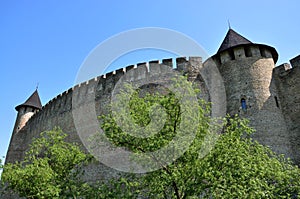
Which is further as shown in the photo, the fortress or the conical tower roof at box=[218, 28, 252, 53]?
the conical tower roof at box=[218, 28, 252, 53]

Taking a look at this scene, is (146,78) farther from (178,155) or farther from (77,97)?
(178,155)

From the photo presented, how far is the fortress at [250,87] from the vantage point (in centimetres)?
1112

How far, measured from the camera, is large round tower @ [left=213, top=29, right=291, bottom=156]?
11.0 metres

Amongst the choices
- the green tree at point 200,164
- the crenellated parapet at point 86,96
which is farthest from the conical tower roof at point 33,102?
the green tree at point 200,164

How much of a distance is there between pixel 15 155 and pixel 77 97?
8.61 metres

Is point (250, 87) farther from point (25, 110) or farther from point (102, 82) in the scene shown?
point (25, 110)

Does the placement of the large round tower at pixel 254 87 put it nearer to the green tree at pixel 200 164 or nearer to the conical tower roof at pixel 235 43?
the conical tower roof at pixel 235 43

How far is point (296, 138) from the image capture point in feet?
36.3

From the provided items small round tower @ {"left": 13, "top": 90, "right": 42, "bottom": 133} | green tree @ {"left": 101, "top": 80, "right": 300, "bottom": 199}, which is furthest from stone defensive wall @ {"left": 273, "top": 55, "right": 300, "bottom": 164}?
small round tower @ {"left": 13, "top": 90, "right": 42, "bottom": 133}

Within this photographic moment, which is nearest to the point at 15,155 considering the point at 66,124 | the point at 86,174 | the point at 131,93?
the point at 66,124

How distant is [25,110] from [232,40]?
59.2ft

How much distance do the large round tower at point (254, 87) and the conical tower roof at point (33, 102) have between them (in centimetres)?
1693

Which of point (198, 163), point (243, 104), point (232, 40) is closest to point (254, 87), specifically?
point (243, 104)

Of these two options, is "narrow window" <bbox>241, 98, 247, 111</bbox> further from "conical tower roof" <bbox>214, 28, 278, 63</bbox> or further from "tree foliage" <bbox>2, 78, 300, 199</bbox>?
"tree foliage" <bbox>2, 78, 300, 199</bbox>
